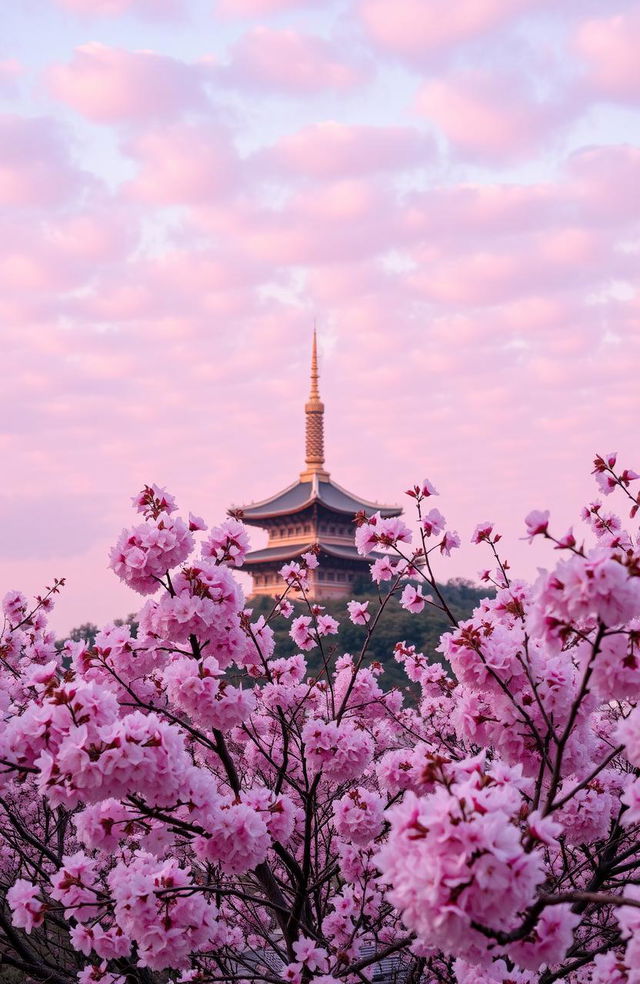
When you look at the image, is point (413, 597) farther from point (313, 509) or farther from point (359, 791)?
point (313, 509)

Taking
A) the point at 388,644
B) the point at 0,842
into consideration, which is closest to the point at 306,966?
the point at 0,842

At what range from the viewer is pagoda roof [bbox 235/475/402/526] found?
54.0 m

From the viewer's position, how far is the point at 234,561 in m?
5.30

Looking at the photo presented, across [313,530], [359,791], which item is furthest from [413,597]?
[313,530]

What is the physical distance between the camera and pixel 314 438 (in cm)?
6131

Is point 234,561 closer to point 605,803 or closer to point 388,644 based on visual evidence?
point 605,803

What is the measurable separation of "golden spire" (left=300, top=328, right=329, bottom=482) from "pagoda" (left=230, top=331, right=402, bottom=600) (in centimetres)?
9

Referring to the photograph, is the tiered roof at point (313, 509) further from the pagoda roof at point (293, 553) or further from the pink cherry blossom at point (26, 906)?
the pink cherry blossom at point (26, 906)

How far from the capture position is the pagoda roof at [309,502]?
54000 millimetres

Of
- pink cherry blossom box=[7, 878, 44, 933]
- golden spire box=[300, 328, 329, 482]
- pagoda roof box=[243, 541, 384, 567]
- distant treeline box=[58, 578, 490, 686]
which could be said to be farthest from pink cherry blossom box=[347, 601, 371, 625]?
golden spire box=[300, 328, 329, 482]

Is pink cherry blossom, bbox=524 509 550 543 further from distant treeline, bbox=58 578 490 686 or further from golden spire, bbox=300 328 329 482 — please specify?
golden spire, bbox=300 328 329 482

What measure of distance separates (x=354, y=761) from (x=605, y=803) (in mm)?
1441

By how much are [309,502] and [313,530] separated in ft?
8.84

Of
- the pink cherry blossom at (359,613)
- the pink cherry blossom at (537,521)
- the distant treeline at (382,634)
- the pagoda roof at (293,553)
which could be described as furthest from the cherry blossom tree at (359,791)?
the pagoda roof at (293,553)
